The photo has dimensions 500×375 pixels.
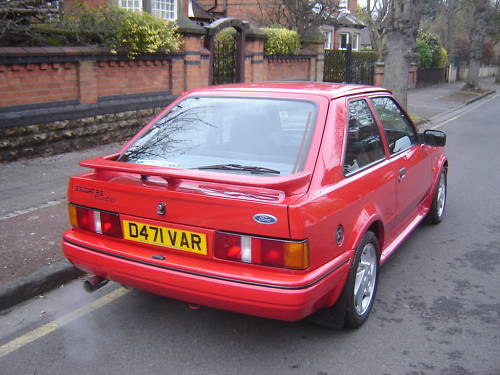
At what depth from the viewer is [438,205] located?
629 centimetres

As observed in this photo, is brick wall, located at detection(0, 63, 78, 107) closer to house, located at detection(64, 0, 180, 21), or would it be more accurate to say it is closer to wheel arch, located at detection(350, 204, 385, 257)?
house, located at detection(64, 0, 180, 21)

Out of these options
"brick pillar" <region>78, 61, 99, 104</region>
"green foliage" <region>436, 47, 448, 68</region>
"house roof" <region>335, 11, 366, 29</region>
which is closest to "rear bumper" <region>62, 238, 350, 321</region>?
"brick pillar" <region>78, 61, 99, 104</region>

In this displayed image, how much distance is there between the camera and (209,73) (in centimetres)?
1302

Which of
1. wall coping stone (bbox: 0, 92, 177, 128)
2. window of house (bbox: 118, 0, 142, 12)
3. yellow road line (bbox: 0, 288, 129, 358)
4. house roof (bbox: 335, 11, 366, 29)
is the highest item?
house roof (bbox: 335, 11, 366, 29)

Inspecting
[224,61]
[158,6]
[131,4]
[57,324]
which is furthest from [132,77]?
[57,324]

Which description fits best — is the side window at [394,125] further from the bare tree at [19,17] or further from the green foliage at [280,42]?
the green foliage at [280,42]

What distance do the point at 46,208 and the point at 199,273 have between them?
3.79 m

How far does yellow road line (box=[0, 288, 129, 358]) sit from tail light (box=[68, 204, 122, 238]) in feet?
2.44

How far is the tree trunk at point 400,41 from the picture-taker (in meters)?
15.0

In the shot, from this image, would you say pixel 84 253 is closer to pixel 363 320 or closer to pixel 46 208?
pixel 363 320

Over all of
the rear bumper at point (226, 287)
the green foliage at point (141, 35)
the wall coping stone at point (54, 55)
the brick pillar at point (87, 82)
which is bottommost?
the rear bumper at point (226, 287)

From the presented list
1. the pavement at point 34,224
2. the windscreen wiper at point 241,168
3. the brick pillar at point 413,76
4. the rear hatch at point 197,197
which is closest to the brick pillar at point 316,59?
the pavement at point 34,224

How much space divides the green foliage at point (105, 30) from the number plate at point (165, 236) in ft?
21.5

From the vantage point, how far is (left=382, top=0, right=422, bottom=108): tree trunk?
49.2 feet
